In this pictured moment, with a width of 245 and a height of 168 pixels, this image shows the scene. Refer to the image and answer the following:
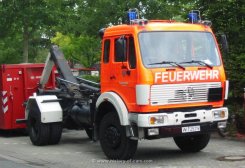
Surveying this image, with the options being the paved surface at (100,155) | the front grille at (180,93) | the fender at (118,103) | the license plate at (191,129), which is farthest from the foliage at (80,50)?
the license plate at (191,129)

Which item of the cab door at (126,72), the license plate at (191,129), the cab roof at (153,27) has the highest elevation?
the cab roof at (153,27)

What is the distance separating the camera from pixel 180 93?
9992mm

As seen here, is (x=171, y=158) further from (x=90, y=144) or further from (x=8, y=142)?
(x=8, y=142)

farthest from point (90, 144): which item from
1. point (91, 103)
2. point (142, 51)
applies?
point (142, 51)

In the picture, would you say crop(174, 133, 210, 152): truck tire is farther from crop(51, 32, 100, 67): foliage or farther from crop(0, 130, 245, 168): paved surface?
crop(51, 32, 100, 67): foliage

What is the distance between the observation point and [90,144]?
1341 cm

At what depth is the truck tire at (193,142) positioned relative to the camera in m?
11.3

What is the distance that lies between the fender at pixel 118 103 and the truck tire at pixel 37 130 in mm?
2731

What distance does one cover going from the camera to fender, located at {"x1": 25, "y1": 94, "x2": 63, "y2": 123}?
12953 mm

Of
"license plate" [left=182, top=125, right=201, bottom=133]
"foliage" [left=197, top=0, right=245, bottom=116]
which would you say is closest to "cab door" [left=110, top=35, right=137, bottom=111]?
"license plate" [left=182, top=125, right=201, bottom=133]

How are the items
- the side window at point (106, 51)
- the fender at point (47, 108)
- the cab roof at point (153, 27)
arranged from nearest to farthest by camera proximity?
1. the cab roof at point (153, 27)
2. the side window at point (106, 51)
3. the fender at point (47, 108)

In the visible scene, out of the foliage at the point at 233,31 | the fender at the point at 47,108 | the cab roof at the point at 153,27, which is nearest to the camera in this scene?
the cab roof at the point at 153,27

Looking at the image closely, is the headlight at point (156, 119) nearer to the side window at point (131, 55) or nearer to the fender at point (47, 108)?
the side window at point (131, 55)

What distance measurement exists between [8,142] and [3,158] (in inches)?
120
